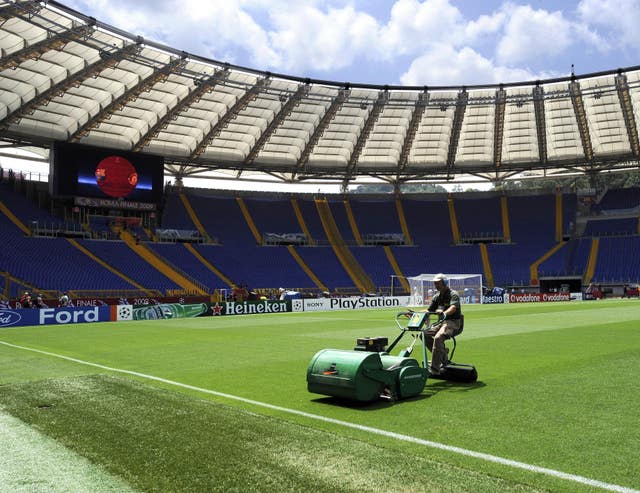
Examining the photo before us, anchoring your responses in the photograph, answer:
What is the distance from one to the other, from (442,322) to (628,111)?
49.1m

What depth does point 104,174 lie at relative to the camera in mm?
53156

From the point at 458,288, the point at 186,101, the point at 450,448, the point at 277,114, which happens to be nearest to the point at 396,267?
the point at 458,288

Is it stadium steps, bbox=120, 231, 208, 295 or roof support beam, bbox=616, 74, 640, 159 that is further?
stadium steps, bbox=120, 231, 208, 295

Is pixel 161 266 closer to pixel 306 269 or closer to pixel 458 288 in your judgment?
pixel 306 269

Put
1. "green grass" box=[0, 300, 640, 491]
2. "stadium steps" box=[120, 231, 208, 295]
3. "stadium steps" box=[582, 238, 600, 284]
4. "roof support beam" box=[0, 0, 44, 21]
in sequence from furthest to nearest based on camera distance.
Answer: "stadium steps" box=[582, 238, 600, 284] → "stadium steps" box=[120, 231, 208, 295] → "roof support beam" box=[0, 0, 44, 21] → "green grass" box=[0, 300, 640, 491]

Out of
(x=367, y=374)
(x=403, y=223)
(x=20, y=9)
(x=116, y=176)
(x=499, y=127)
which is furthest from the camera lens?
(x=403, y=223)

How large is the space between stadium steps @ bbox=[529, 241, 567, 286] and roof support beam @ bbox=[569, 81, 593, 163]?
35.6 feet

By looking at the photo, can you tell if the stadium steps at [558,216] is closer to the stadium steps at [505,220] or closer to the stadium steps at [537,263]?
the stadium steps at [537,263]

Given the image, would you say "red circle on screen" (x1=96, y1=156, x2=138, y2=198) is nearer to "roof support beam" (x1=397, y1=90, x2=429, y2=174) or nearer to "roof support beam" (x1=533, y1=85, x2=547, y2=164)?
"roof support beam" (x1=397, y1=90, x2=429, y2=174)

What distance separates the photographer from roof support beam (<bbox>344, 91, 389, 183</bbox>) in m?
51.2

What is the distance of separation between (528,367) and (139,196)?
1936 inches

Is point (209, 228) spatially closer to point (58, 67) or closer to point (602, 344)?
point (58, 67)

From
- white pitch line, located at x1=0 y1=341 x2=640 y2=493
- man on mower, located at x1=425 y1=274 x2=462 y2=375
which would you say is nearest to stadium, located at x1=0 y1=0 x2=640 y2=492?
white pitch line, located at x1=0 y1=341 x2=640 y2=493

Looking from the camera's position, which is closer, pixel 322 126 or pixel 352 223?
pixel 322 126
